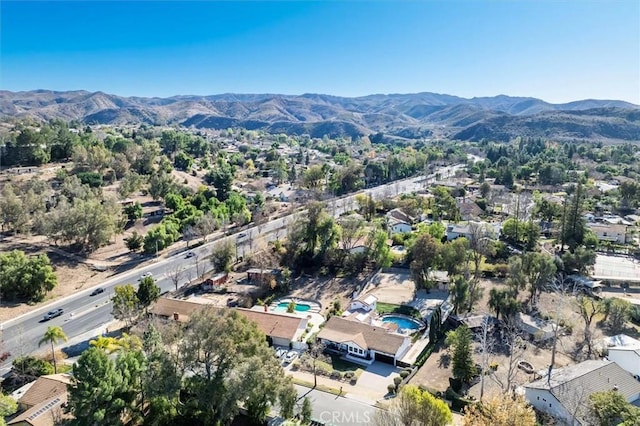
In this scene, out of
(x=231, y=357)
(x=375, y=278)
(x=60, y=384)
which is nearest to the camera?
(x=231, y=357)

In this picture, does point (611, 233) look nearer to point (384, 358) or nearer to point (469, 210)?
point (469, 210)

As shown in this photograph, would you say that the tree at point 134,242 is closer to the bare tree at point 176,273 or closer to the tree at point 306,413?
the bare tree at point 176,273

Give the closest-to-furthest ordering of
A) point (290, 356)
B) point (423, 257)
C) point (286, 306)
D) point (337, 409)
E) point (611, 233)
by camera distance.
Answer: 1. point (337, 409)
2. point (290, 356)
3. point (286, 306)
4. point (423, 257)
5. point (611, 233)

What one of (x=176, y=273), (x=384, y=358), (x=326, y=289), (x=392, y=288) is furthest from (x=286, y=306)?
(x=384, y=358)

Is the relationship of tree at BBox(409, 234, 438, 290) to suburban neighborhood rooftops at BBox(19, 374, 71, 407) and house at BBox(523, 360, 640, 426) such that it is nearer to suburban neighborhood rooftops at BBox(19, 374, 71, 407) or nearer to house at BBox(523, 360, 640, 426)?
house at BBox(523, 360, 640, 426)

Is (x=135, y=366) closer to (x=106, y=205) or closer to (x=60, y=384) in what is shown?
(x=60, y=384)

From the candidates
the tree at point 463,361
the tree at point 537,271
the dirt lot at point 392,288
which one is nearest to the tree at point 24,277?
the dirt lot at point 392,288

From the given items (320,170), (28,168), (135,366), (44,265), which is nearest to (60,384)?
(135,366)
